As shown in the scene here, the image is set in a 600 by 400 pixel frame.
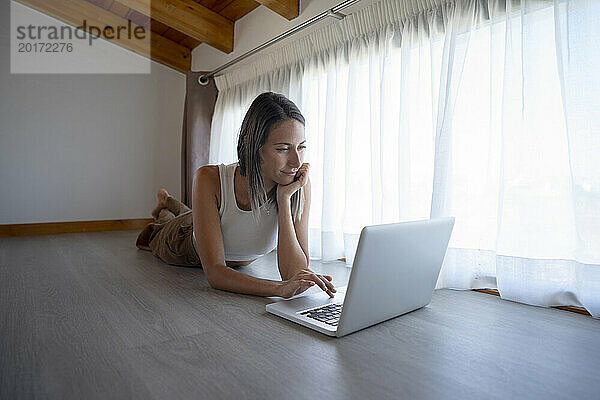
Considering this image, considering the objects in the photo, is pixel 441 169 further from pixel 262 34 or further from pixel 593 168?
pixel 262 34

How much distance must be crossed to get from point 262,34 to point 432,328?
243 centimetres

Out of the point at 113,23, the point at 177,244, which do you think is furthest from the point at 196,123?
the point at 177,244

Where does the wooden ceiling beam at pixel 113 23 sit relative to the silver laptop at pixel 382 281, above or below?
above

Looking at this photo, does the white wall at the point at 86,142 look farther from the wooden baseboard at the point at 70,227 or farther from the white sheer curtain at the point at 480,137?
the white sheer curtain at the point at 480,137

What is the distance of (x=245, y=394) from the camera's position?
708 mm

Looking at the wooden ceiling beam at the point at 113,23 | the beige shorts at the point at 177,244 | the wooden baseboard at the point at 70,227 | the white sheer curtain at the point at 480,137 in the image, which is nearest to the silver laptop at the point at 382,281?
the white sheer curtain at the point at 480,137

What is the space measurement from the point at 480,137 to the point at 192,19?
2.37 meters

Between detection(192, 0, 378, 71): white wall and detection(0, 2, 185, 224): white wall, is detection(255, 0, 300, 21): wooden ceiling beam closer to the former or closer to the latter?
detection(192, 0, 378, 71): white wall

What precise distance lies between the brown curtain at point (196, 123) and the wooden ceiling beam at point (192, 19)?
347 mm

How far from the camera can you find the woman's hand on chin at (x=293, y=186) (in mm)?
1485

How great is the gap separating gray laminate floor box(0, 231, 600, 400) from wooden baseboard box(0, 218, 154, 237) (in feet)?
7.74

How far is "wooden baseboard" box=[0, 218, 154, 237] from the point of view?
11.2 ft

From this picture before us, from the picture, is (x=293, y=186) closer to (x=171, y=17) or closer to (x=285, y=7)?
(x=285, y=7)

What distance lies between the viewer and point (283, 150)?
1.38 m
